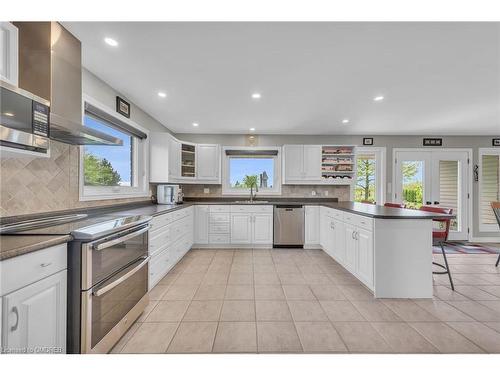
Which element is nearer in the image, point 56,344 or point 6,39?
point 56,344

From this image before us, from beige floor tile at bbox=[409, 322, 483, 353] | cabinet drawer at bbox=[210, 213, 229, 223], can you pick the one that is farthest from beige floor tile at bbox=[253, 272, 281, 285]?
cabinet drawer at bbox=[210, 213, 229, 223]

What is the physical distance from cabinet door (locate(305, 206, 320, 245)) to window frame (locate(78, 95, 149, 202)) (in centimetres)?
298

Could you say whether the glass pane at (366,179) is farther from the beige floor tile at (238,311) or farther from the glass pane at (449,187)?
the beige floor tile at (238,311)

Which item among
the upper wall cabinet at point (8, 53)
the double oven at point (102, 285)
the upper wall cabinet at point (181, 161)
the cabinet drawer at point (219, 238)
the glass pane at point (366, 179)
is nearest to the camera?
the double oven at point (102, 285)

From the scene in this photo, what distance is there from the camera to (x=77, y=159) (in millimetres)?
2363

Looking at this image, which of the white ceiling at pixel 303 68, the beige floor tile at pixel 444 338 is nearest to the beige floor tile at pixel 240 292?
the beige floor tile at pixel 444 338

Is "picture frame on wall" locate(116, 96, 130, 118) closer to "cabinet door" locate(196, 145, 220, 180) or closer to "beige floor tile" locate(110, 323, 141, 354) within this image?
"cabinet door" locate(196, 145, 220, 180)

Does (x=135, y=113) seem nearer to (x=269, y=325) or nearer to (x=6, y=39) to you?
(x=6, y=39)

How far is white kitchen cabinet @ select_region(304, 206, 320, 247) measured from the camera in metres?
4.52

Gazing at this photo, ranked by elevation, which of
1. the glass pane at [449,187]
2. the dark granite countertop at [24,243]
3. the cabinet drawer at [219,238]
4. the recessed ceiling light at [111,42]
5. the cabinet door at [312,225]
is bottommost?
the cabinet drawer at [219,238]

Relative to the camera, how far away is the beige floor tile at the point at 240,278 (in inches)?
114

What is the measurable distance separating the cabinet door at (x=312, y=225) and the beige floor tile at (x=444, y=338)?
→ 253cm

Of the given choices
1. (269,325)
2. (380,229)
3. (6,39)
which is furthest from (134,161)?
(380,229)

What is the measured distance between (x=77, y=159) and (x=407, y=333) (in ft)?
11.1
